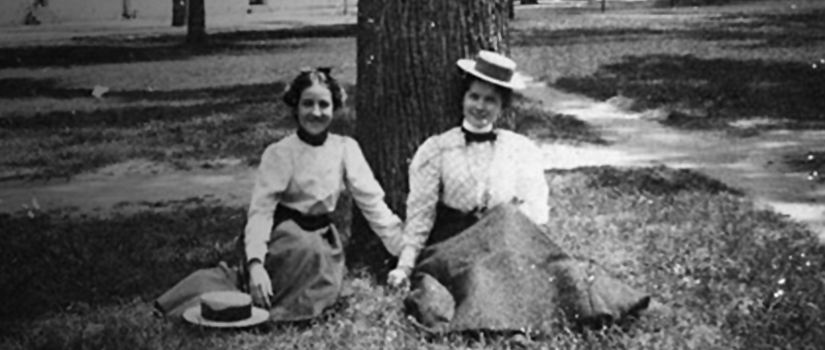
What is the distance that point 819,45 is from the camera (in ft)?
62.7

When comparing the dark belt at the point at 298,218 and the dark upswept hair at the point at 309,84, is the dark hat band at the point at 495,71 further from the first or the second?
the dark belt at the point at 298,218

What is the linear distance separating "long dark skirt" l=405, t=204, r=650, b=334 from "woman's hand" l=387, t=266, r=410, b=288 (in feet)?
0.73

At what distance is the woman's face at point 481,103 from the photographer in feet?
16.4

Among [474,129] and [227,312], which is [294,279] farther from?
[474,129]

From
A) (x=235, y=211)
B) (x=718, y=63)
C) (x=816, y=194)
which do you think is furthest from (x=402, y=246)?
(x=718, y=63)

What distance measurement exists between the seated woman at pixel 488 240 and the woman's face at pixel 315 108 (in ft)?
1.57

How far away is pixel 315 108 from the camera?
16.4 ft

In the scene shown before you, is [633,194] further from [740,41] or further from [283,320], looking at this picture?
[740,41]

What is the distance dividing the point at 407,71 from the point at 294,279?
121 cm

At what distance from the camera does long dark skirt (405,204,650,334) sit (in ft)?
15.2

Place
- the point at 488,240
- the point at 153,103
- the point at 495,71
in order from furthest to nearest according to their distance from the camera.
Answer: the point at 153,103 < the point at 495,71 < the point at 488,240

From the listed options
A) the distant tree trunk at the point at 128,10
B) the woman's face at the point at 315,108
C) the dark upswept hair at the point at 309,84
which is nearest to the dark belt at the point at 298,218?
the woman's face at the point at 315,108

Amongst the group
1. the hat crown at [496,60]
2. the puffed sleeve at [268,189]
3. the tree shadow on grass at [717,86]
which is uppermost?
the hat crown at [496,60]

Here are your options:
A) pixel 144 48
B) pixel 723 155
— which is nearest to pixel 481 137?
pixel 723 155
